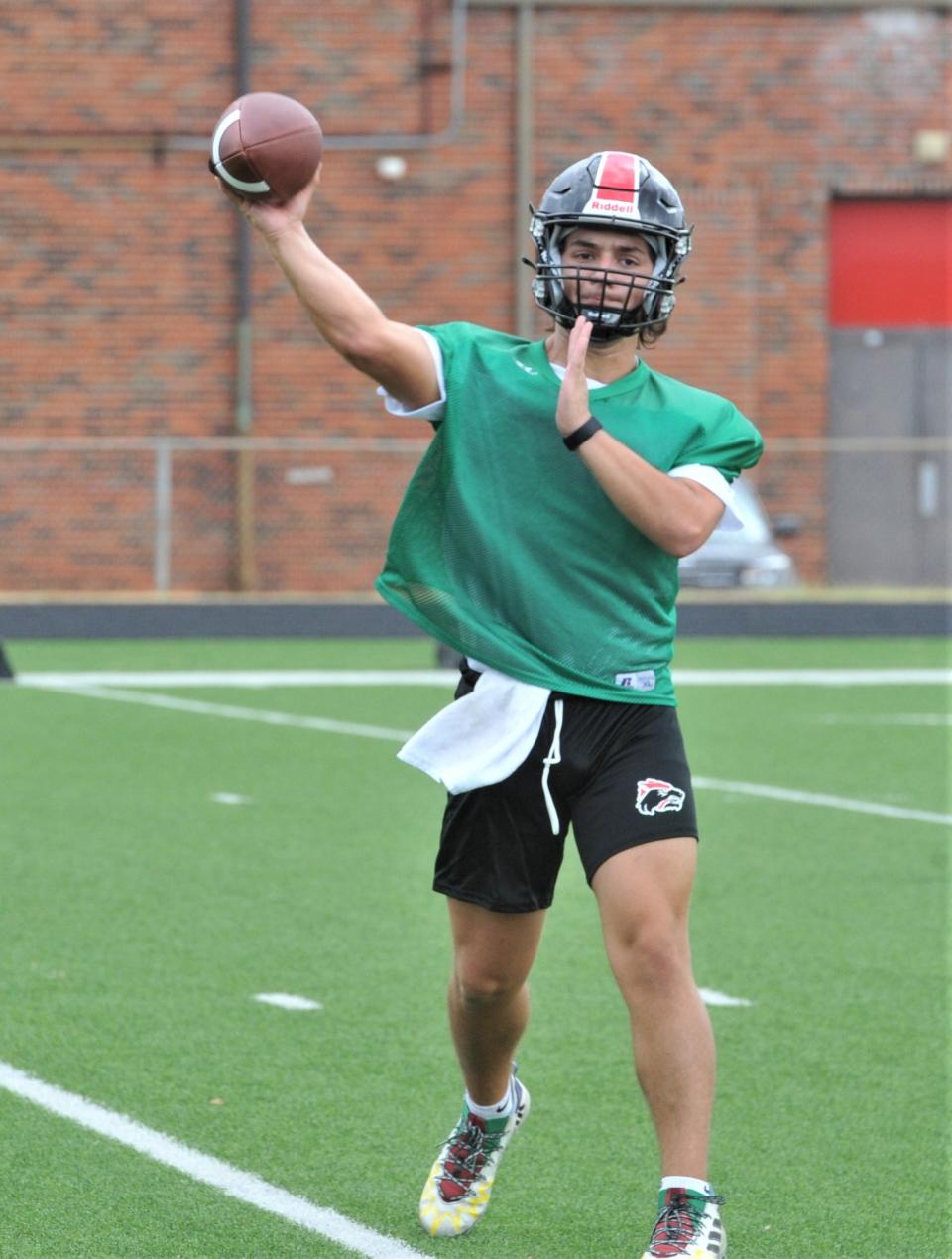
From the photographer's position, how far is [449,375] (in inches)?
162

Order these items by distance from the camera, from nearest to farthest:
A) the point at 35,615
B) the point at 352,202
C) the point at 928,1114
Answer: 1. the point at 928,1114
2. the point at 35,615
3. the point at 352,202

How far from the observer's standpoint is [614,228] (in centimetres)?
409

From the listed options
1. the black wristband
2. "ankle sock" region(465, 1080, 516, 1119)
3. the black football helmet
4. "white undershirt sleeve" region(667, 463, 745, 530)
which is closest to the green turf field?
"ankle sock" region(465, 1080, 516, 1119)

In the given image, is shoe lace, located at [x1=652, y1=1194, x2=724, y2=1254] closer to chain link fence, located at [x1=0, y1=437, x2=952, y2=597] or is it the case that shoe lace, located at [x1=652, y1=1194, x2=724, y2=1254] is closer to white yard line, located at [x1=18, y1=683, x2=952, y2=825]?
white yard line, located at [x1=18, y1=683, x2=952, y2=825]

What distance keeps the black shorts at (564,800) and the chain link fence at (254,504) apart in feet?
61.3

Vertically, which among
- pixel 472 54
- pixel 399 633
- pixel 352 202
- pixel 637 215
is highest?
pixel 472 54

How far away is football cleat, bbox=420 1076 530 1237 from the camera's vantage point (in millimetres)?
4383

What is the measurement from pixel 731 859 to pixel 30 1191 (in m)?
4.75

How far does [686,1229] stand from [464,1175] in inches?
26.0

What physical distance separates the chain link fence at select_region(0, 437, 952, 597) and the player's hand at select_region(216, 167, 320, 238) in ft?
61.7

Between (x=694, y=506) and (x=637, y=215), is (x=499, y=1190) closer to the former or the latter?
(x=694, y=506)

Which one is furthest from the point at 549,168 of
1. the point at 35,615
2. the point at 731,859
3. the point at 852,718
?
the point at 731,859

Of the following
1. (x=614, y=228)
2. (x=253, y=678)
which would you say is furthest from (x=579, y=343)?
(x=253, y=678)

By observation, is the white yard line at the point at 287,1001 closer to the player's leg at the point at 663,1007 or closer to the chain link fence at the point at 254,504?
the player's leg at the point at 663,1007
